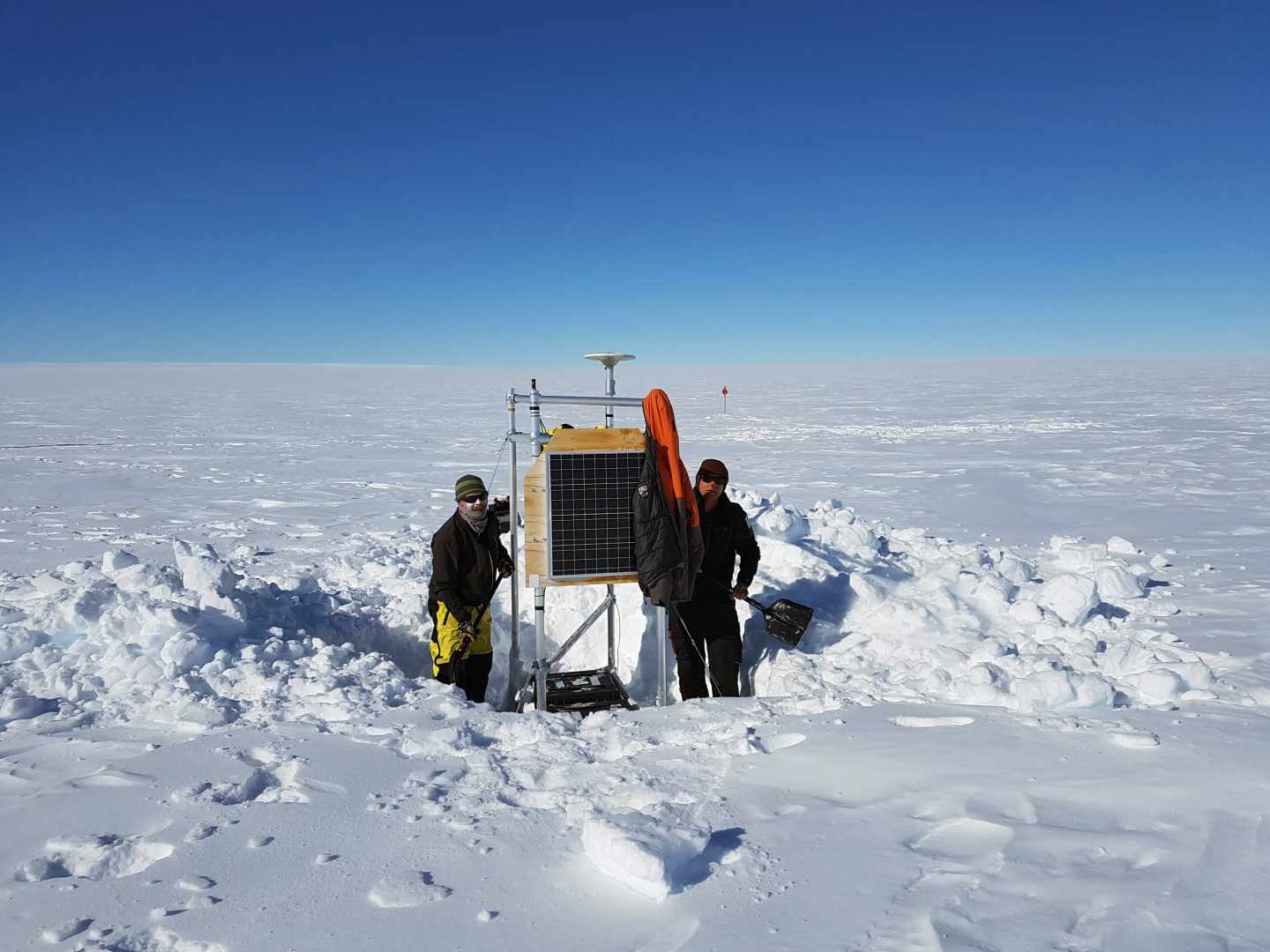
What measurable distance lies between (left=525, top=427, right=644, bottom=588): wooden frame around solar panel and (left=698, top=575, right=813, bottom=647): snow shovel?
823 millimetres

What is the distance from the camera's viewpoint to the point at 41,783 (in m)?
2.84

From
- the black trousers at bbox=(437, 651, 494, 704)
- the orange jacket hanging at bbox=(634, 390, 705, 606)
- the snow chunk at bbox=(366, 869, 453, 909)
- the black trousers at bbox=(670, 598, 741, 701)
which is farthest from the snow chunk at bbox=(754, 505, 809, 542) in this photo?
the snow chunk at bbox=(366, 869, 453, 909)

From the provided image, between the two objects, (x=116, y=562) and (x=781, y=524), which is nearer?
(x=116, y=562)

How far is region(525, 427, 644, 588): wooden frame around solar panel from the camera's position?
4.36m

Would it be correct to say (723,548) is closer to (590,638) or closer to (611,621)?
(611,621)

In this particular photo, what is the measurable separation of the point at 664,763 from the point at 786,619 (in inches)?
85.3

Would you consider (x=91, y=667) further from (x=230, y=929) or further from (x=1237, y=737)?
(x=1237, y=737)

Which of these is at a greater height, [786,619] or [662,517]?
[662,517]

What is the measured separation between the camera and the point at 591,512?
4406 millimetres

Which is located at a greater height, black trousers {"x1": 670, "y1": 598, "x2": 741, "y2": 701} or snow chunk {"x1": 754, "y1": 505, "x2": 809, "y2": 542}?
snow chunk {"x1": 754, "y1": 505, "x2": 809, "y2": 542}

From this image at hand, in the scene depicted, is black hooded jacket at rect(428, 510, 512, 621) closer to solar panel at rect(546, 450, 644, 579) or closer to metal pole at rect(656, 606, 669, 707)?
solar panel at rect(546, 450, 644, 579)

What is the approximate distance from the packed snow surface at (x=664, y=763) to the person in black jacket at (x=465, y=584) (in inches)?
18.3

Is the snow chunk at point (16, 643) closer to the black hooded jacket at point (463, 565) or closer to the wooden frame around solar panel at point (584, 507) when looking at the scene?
the black hooded jacket at point (463, 565)

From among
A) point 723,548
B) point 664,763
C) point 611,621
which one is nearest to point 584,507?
point 723,548
